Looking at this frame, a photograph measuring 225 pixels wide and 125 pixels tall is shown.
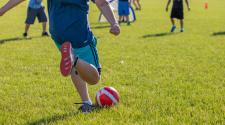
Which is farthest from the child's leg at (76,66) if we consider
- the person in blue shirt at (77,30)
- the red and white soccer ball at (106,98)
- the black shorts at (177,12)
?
the black shorts at (177,12)

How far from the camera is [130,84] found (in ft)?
22.2

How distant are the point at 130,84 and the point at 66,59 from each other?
2534 millimetres

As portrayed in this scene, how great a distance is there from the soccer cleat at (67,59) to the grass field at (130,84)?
2.00 ft

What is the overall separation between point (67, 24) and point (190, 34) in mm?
10642

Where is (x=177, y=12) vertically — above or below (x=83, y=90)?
below

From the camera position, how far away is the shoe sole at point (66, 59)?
428cm

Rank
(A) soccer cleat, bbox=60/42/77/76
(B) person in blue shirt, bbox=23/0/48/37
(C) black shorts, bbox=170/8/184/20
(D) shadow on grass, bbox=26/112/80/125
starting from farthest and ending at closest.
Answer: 1. (C) black shorts, bbox=170/8/184/20
2. (B) person in blue shirt, bbox=23/0/48/37
3. (D) shadow on grass, bbox=26/112/80/125
4. (A) soccer cleat, bbox=60/42/77/76

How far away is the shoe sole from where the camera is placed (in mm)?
4281

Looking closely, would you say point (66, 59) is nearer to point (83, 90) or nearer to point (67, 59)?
point (67, 59)

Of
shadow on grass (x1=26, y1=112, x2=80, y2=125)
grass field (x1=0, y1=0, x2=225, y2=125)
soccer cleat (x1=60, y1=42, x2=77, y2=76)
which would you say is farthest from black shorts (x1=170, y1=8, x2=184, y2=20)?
soccer cleat (x1=60, y1=42, x2=77, y2=76)

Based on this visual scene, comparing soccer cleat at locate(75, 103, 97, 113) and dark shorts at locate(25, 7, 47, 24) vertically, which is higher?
soccer cleat at locate(75, 103, 97, 113)

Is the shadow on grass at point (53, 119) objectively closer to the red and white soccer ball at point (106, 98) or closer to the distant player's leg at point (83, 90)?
the distant player's leg at point (83, 90)

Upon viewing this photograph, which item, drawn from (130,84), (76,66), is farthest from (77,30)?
(130,84)

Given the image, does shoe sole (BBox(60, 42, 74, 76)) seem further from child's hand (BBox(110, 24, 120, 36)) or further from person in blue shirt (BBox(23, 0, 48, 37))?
person in blue shirt (BBox(23, 0, 48, 37))
